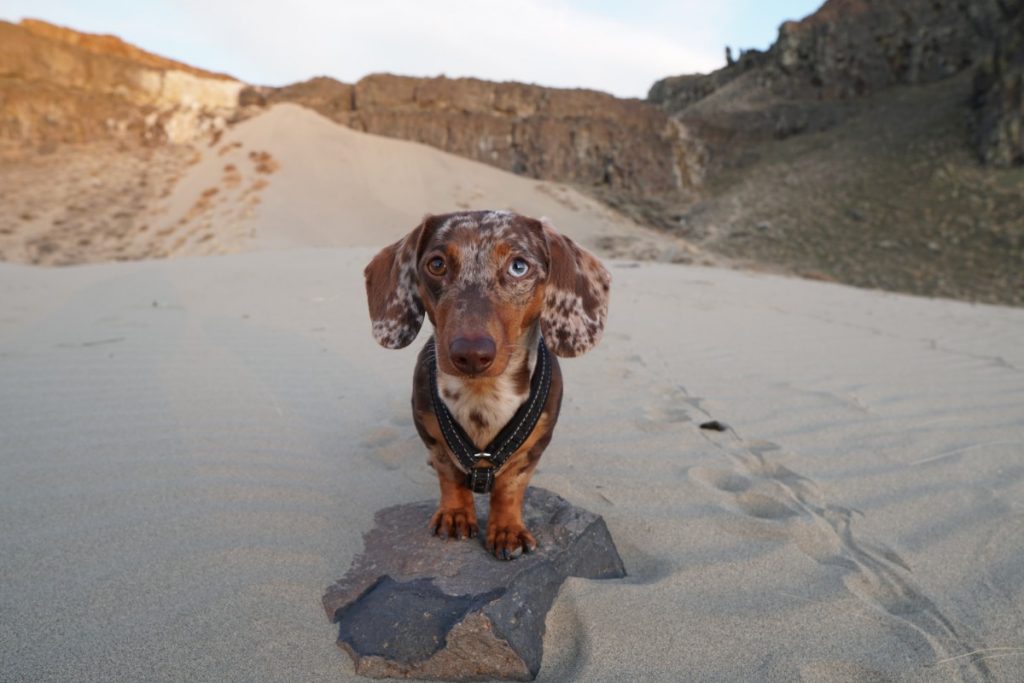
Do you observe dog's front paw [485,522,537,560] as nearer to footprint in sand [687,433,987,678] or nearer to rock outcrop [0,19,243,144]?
footprint in sand [687,433,987,678]

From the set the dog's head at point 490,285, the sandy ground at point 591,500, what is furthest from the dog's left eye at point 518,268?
the sandy ground at point 591,500

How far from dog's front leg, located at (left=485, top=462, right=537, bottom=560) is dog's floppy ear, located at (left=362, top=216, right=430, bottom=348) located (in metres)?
0.61

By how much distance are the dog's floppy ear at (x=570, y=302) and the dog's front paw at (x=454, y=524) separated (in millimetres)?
671

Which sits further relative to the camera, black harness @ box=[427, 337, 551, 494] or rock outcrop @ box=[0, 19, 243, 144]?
rock outcrop @ box=[0, 19, 243, 144]

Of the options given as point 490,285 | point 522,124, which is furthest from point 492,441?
point 522,124

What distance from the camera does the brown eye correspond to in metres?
1.99

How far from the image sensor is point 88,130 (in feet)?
71.9

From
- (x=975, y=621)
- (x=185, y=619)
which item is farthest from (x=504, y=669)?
(x=975, y=621)

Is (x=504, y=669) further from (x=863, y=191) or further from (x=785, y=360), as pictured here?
(x=863, y=191)

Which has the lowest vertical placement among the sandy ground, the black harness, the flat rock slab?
the sandy ground

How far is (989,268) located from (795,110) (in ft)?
54.4

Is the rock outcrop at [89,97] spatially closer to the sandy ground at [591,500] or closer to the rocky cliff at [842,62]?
the sandy ground at [591,500]

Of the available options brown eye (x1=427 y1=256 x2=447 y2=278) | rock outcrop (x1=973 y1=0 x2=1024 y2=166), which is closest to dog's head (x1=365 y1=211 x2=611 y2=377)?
brown eye (x1=427 y1=256 x2=447 y2=278)

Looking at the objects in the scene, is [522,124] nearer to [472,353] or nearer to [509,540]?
[509,540]
